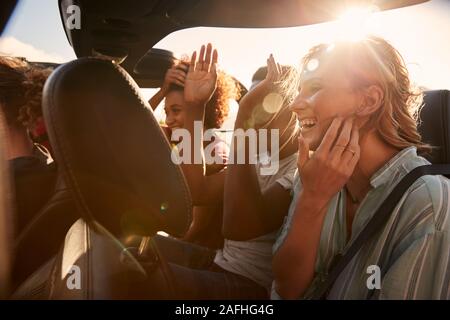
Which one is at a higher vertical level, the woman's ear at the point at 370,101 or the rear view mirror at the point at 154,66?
the rear view mirror at the point at 154,66

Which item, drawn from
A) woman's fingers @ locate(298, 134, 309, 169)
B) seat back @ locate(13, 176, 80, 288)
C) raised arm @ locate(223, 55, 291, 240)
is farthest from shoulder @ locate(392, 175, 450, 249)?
seat back @ locate(13, 176, 80, 288)

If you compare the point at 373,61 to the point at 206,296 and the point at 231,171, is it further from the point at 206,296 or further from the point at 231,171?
the point at 206,296

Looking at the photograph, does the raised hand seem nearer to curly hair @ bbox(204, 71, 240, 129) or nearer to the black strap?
the black strap

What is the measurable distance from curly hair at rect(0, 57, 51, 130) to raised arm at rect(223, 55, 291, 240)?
2.43ft

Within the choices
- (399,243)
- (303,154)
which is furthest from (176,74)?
(399,243)

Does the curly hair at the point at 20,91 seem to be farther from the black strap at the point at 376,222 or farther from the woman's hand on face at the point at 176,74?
the black strap at the point at 376,222

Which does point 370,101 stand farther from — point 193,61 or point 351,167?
point 193,61

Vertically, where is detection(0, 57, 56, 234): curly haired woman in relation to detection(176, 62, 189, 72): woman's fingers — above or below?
below

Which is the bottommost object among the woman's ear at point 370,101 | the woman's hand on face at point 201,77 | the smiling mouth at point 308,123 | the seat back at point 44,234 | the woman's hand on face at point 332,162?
the seat back at point 44,234

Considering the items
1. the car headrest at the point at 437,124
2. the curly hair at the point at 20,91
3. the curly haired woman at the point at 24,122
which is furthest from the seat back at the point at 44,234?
the car headrest at the point at 437,124

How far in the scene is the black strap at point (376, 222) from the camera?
1.13 metres

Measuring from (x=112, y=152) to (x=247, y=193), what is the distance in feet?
2.02

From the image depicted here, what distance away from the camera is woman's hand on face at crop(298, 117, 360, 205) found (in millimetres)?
1172

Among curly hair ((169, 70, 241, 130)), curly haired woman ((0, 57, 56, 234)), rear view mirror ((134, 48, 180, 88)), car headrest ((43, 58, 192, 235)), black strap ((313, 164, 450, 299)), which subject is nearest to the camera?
car headrest ((43, 58, 192, 235))
